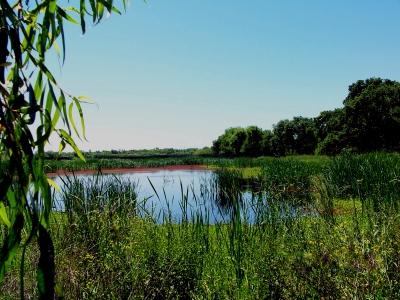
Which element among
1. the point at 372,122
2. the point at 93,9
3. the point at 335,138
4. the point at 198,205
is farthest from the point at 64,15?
the point at 335,138

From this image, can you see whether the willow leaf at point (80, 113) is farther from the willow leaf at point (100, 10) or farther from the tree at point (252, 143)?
the tree at point (252, 143)

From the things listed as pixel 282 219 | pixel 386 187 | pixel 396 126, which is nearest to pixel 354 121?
pixel 396 126

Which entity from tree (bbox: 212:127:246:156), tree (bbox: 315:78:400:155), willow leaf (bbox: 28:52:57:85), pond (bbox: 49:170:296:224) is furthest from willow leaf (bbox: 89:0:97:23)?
tree (bbox: 212:127:246:156)

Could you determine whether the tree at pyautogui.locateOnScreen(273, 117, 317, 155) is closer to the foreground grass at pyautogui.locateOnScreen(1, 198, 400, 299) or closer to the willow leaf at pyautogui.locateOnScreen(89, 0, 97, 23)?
the foreground grass at pyautogui.locateOnScreen(1, 198, 400, 299)

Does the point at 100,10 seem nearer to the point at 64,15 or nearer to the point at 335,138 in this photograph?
the point at 64,15

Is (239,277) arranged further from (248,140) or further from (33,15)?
(248,140)

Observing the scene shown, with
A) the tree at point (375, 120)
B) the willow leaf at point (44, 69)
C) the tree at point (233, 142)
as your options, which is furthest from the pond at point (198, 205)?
the tree at point (233, 142)

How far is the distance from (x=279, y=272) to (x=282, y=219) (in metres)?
1.57

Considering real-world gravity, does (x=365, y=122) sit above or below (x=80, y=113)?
above

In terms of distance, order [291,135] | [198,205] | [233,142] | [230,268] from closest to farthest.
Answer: [230,268] < [198,205] < [291,135] < [233,142]

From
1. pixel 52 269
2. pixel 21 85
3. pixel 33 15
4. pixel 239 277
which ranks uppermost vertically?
pixel 33 15

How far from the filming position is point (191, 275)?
12.4 ft

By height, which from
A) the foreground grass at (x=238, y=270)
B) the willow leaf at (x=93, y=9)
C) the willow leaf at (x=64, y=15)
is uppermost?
the willow leaf at (x=93, y=9)

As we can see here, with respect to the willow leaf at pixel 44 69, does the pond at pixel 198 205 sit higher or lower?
lower
